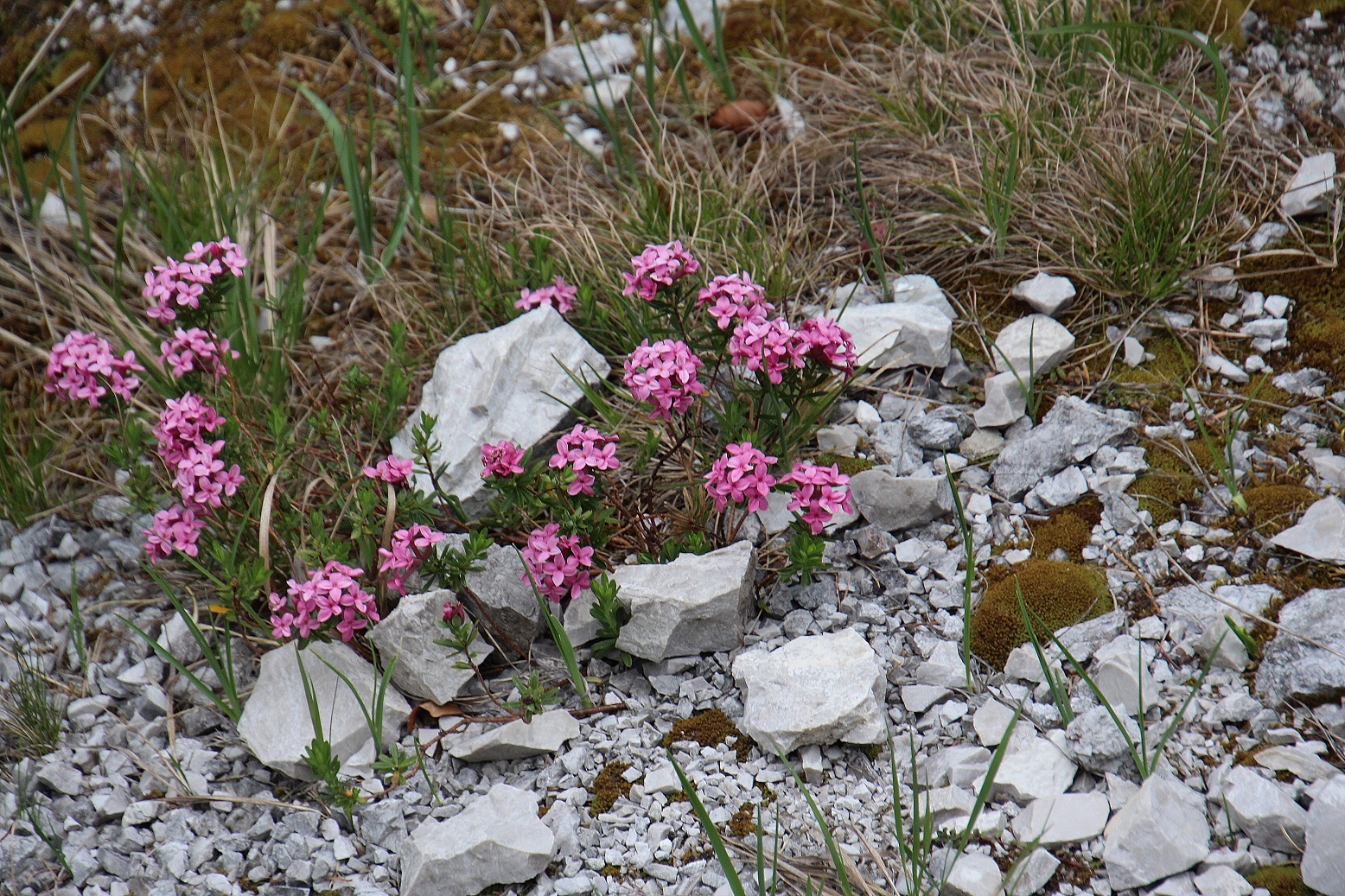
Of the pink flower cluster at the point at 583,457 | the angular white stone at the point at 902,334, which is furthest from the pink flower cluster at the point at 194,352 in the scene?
the angular white stone at the point at 902,334

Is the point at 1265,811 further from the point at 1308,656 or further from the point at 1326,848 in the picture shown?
the point at 1308,656

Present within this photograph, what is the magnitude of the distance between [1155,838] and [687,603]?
119 cm

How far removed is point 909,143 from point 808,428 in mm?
1477

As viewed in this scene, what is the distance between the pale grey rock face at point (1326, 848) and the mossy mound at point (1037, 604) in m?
0.72

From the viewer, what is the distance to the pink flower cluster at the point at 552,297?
3.44m

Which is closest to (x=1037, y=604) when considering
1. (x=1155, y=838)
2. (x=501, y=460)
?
(x=1155, y=838)

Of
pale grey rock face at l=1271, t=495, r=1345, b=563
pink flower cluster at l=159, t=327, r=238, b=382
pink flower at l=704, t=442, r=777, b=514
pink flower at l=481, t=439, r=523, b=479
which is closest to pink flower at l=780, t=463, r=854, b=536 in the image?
pink flower at l=704, t=442, r=777, b=514

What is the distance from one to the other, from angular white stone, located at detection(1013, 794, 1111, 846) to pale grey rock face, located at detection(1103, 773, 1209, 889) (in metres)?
0.05

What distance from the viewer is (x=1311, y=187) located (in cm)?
327

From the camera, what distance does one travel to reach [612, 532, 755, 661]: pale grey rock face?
8.63 feet

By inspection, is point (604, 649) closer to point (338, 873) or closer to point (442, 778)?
point (442, 778)

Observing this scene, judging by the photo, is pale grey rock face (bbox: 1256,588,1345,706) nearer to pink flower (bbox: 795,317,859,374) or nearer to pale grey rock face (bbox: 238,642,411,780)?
pink flower (bbox: 795,317,859,374)

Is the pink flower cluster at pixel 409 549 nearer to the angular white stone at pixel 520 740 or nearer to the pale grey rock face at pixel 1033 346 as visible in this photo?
the angular white stone at pixel 520 740

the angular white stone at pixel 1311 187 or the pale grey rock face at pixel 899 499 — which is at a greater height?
the angular white stone at pixel 1311 187
